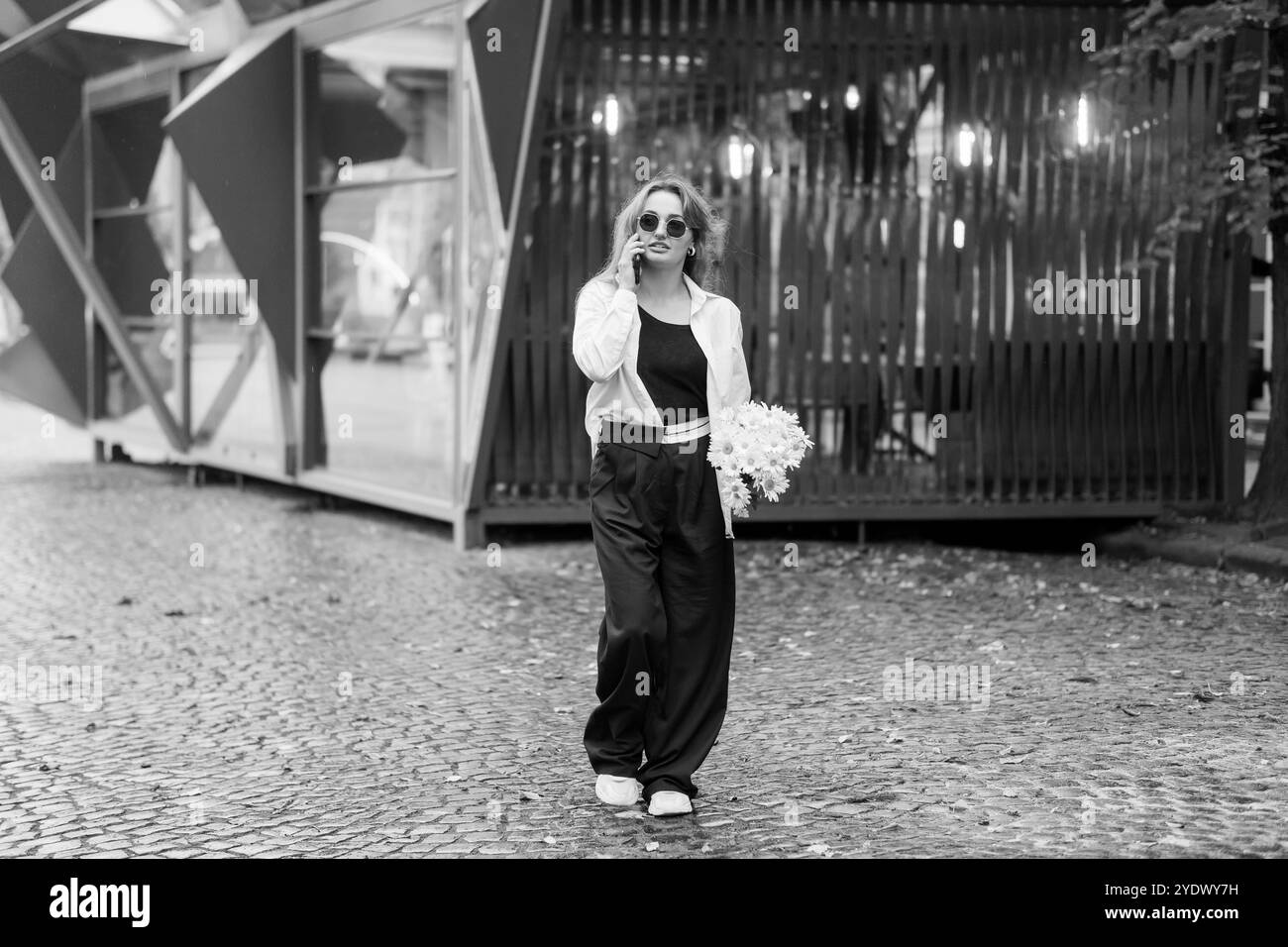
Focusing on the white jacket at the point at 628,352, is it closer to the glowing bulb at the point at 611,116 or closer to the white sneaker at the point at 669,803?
the white sneaker at the point at 669,803

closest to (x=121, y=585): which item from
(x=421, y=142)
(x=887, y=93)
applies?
(x=421, y=142)

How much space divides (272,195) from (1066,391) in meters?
6.22

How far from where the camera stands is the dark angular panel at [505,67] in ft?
36.8

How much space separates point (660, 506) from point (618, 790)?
95cm

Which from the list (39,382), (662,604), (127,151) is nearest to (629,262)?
(662,604)

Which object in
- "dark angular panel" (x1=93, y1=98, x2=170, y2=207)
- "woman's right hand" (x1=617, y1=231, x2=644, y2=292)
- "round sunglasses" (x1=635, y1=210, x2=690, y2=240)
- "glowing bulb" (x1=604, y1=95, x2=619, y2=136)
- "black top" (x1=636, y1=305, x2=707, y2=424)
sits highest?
"dark angular panel" (x1=93, y1=98, x2=170, y2=207)

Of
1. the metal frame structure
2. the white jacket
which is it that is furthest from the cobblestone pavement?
the white jacket

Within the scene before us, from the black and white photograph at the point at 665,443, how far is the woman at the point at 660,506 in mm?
17

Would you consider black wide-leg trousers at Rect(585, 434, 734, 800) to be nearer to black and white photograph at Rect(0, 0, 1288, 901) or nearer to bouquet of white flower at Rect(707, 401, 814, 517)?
black and white photograph at Rect(0, 0, 1288, 901)

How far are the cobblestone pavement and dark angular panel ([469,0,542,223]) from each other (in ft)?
9.02

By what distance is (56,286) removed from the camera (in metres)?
18.6

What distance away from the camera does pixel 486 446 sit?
1214cm

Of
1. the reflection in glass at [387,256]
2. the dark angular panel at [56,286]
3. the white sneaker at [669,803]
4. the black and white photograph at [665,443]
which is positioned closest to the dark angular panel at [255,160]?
the black and white photograph at [665,443]

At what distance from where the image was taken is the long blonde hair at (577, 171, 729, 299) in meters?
5.86
